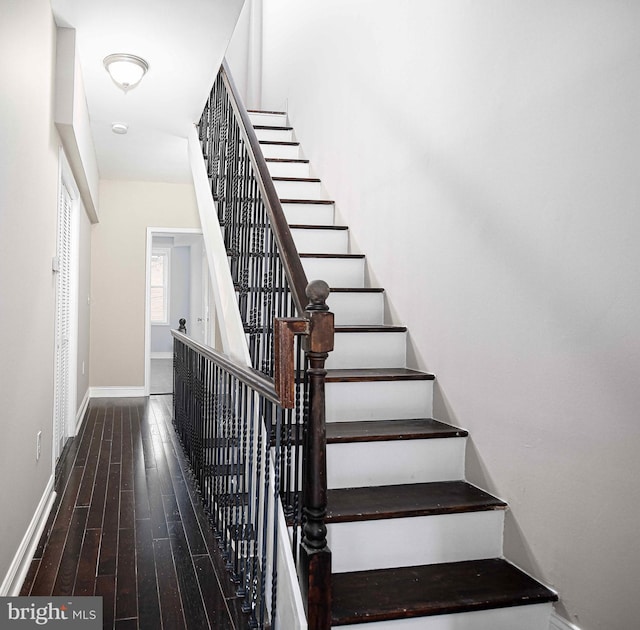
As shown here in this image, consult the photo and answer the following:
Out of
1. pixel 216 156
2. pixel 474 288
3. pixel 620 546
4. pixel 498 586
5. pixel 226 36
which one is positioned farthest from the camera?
pixel 216 156

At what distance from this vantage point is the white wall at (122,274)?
7105mm

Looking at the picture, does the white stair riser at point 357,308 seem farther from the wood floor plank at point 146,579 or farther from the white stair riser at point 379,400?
the wood floor plank at point 146,579

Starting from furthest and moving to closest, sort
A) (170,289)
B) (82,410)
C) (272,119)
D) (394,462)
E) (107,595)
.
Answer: (170,289) < (82,410) < (272,119) < (394,462) < (107,595)

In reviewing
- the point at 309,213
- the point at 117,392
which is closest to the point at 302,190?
the point at 309,213

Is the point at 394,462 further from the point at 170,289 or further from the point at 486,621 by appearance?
the point at 170,289

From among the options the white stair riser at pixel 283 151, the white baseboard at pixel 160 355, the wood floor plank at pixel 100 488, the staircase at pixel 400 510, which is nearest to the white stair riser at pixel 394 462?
the staircase at pixel 400 510

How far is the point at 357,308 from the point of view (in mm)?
3320

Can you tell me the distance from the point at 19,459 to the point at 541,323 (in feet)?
7.26

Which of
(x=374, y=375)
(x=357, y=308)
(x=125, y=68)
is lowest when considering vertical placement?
(x=374, y=375)

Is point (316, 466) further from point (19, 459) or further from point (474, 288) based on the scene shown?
point (19, 459)

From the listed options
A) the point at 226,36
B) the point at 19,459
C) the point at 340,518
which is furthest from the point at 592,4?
the point at 19,459

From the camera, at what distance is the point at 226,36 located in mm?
3564

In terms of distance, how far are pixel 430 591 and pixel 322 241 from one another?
95.2 inches

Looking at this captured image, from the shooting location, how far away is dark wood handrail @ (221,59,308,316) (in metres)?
2.03
